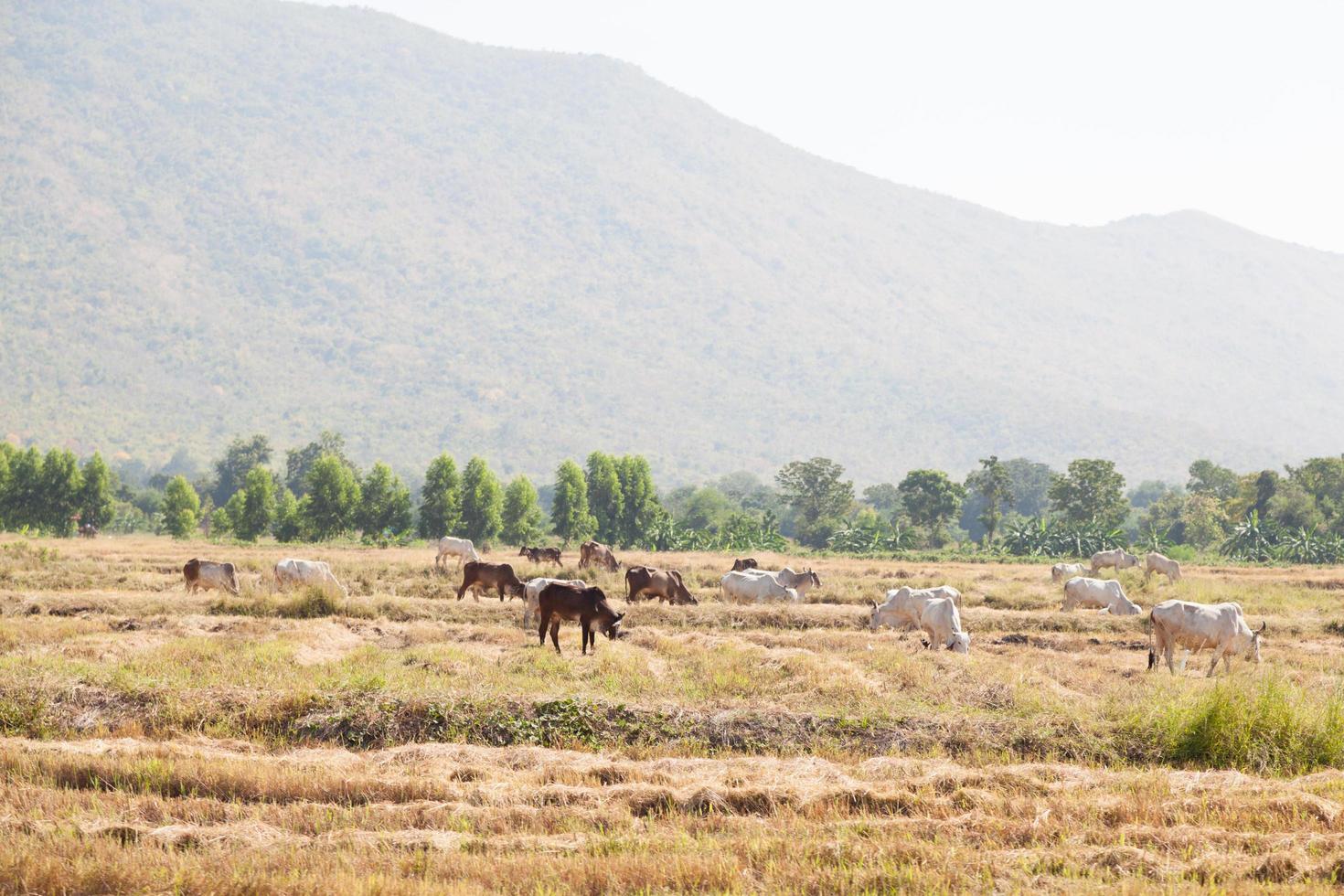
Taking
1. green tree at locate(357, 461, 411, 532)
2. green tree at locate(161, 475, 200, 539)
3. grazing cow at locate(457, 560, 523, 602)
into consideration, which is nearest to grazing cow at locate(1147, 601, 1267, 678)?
grazing cow at locate(457, 560, 523, 602)

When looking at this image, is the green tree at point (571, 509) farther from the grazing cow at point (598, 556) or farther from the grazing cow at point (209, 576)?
the grazing cow at point (209, 576)

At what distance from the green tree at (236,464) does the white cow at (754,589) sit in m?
116

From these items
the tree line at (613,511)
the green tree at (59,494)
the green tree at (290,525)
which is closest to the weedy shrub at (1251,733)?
the tree line at (613,511)

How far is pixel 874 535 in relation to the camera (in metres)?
90.4

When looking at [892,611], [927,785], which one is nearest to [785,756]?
[927,785]

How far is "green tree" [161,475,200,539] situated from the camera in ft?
289

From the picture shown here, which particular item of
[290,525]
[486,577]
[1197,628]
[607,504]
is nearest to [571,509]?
[607,504]

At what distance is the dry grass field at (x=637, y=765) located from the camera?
1020 centimetres

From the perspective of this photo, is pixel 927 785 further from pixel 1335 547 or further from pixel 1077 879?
pixel 1335 547

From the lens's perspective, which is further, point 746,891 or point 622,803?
point 622,803

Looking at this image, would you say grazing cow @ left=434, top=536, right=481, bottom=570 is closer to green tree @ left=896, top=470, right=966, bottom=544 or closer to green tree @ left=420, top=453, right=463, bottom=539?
green tree @ left=420, top=453, right=463, bottom=539

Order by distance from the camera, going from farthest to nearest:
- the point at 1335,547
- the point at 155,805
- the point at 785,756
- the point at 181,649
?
the point at 1335,547 → the point at 181,649 → the point at 785,756 → the point at 155,805

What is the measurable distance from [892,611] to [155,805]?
20.3m

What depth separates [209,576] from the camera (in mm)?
32281
